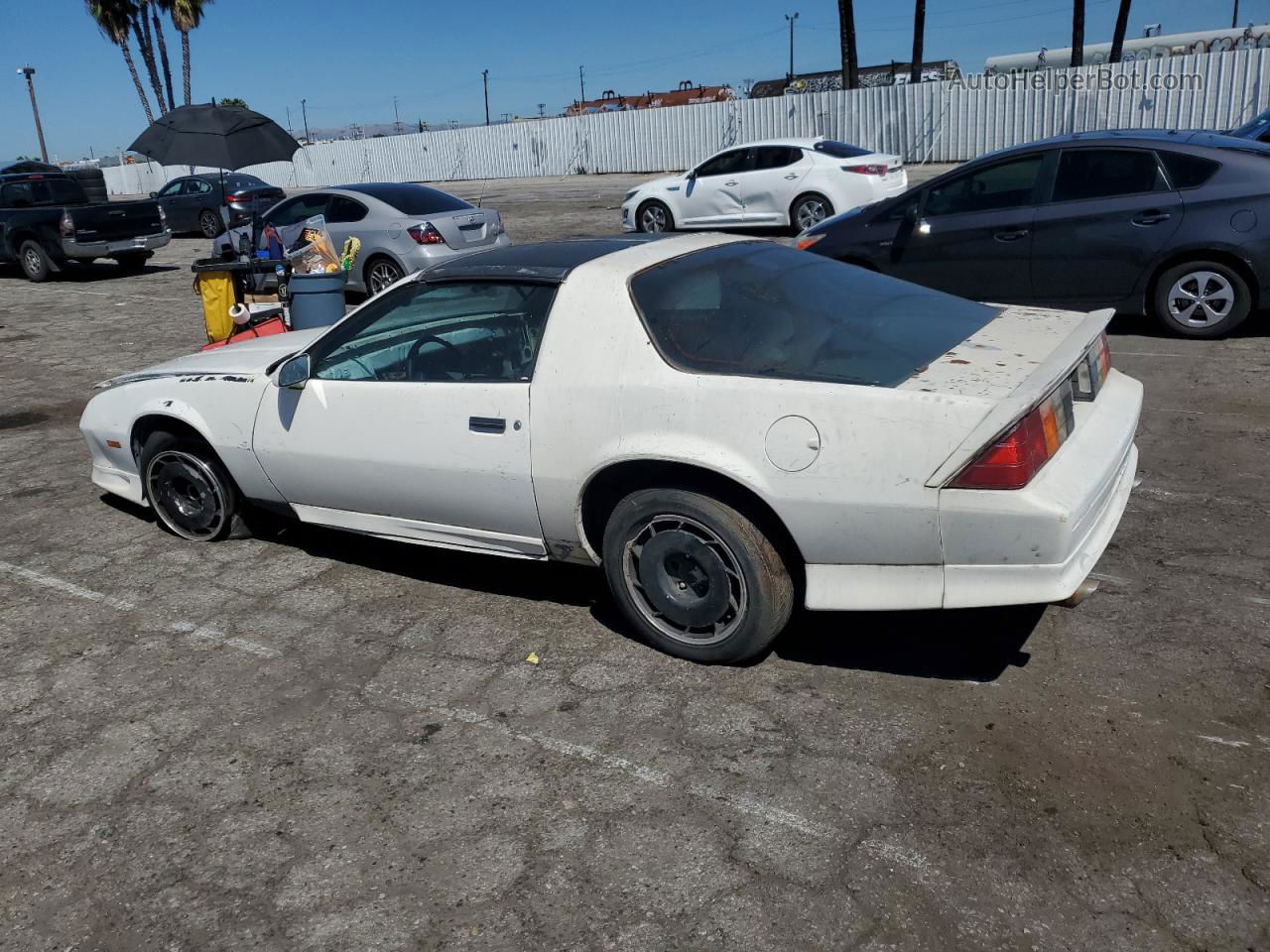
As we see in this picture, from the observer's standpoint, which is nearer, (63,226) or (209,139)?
(209,139)

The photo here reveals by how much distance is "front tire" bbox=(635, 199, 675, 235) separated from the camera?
17.2 metres

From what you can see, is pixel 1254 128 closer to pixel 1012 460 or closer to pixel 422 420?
pixel 1012 460

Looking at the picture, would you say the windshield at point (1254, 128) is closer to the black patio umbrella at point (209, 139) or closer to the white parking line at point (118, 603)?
the black patio umbrella at point (209, 139)

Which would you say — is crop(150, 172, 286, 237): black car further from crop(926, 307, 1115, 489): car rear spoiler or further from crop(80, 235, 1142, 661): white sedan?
crop(926, 307, 1115, 489): car rear spoiler

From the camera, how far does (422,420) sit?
170 inches

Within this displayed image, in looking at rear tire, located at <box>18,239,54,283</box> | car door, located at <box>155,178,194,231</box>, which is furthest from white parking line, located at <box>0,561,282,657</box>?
car door, located at <box>155,178,194,231</box>

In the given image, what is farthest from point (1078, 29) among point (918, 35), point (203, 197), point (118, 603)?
point (118, 603)

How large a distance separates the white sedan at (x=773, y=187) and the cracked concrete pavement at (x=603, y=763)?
11288 millimetres

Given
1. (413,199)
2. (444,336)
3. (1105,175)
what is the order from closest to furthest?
(444,336), (1105,175), (413,199)

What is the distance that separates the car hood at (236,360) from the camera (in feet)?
16.8

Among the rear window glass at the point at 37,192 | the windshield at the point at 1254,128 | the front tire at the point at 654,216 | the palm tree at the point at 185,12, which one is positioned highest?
the palm tree at the point at 185,12

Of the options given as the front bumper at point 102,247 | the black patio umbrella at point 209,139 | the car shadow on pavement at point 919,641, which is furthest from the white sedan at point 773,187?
the car shadow on pavement at point 919,641

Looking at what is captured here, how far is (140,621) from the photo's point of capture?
4652 mm

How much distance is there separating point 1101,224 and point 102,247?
49.2 ft
